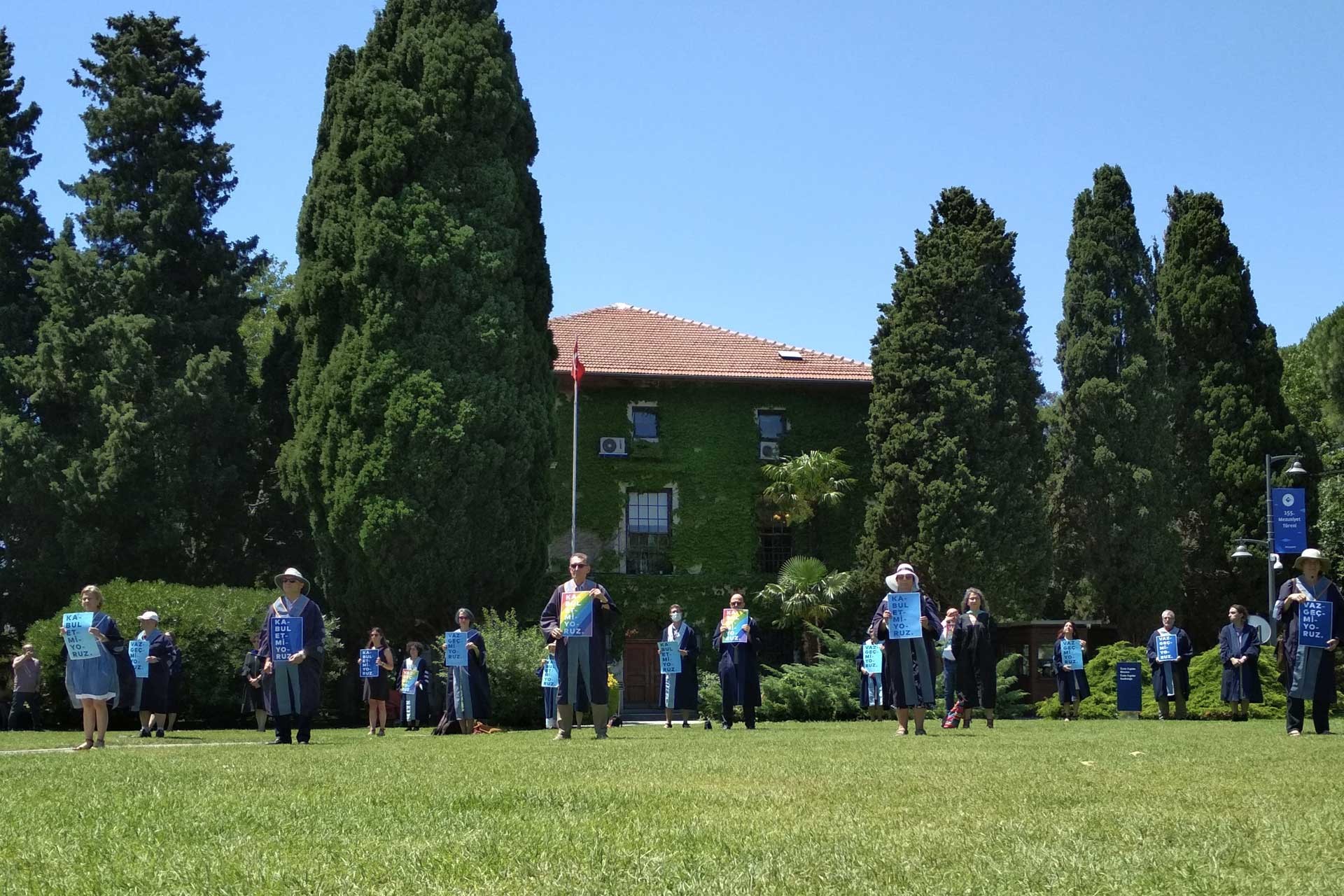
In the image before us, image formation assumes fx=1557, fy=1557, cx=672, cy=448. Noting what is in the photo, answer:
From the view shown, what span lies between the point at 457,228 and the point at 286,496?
302 inches

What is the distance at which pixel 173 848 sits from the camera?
600 centimetres

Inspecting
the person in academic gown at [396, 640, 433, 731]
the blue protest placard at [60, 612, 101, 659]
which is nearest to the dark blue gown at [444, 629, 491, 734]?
the person in academic gown at [396, 640, 433, 731]

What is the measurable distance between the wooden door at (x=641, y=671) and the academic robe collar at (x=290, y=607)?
30410 millimetres

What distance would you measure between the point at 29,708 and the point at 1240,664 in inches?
905

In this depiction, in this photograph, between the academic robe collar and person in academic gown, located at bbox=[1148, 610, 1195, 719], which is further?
person in academic gown, located at bbox=[1148, 610, 1195, 719]

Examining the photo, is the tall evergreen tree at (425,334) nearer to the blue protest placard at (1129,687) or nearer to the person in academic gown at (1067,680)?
the person in academic gown at (1067,680)

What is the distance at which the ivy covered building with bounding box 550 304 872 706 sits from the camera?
4662 cm

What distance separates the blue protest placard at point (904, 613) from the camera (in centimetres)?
1728

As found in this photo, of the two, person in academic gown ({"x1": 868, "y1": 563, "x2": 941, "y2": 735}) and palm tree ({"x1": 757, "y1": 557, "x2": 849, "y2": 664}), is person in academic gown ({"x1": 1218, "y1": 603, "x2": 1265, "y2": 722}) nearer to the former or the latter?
person in academic gown ({"x1": 868, "y1": 563, "x2": 941, "y2": 735})

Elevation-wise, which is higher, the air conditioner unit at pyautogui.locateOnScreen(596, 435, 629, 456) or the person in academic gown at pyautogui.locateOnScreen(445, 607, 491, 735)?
the air conditioner unit at pyautogui.locateOnScreen(596, 435, 629, 456)

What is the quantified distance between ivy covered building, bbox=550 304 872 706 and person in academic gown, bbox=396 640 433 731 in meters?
15.5

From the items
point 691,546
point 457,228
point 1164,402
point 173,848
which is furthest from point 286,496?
point 173,848

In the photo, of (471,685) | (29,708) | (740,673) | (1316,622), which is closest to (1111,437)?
(740,673)

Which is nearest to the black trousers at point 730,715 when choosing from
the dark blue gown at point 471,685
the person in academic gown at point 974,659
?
the person in academic gown at point 974,659
